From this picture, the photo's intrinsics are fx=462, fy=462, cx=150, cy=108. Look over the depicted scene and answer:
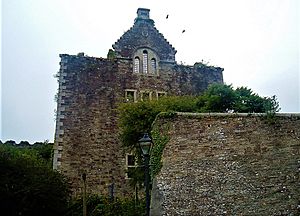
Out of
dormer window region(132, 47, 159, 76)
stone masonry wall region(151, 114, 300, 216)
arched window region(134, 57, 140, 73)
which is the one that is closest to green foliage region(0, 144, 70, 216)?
stone masonry wall region(151, 114, 300, 216)

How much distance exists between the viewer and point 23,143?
37.9 metres

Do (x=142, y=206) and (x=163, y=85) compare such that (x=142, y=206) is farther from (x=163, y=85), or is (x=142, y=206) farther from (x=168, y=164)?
(x=163, y=85)

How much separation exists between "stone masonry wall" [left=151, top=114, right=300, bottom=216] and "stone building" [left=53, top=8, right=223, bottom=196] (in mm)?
6379

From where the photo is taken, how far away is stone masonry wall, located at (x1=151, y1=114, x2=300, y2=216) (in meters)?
13.8

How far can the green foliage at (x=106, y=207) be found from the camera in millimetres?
15934

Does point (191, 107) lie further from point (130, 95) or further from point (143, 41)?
point (143, 41)

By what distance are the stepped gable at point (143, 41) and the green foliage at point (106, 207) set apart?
8403 mm

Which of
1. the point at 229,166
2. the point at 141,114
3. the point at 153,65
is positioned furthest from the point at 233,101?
the point at 153,65

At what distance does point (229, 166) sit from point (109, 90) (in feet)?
32.8

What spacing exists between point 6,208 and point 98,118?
7384 millimetres

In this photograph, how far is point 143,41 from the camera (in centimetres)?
2464

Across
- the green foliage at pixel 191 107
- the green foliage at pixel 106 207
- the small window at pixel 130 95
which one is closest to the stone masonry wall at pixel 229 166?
the green foliage at pixel 106 207

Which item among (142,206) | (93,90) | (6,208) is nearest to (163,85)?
(93,90)

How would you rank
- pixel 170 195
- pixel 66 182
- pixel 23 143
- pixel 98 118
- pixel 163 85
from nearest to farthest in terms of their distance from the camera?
1. pixel 170 195
2. pixel 66 182
3. pixel 98 118
4. pixel 163 85
5. pixel 23 143
